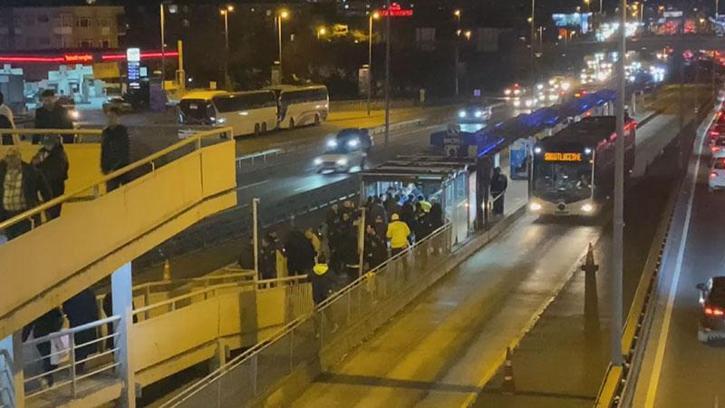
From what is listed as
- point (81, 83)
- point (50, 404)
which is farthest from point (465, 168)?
point (81, 83)

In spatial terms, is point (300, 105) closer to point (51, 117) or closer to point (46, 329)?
point (51, 117)

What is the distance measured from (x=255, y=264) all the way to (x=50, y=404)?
7661mm

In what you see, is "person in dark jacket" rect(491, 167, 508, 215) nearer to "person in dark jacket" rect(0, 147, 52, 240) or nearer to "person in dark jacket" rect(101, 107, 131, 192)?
"person in dark jacket" rect(101, 107, 131, 192)

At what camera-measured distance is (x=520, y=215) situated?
39.1 meters

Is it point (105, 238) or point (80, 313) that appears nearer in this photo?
point (105, 238)

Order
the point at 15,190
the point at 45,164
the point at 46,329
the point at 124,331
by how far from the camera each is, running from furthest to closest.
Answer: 1. the point at 124,331
2. the point at 46,329
3. the point at 45,164
4. the point at 15,190

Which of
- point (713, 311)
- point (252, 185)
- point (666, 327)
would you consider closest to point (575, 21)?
point (252, 185)

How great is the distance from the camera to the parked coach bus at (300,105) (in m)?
64.9

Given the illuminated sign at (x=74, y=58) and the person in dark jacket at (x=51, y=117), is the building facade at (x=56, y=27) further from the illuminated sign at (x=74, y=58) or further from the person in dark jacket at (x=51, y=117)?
the person in dark jacket at (x=51, y=117)

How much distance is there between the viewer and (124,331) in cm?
1355

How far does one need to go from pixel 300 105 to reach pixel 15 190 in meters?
55.4

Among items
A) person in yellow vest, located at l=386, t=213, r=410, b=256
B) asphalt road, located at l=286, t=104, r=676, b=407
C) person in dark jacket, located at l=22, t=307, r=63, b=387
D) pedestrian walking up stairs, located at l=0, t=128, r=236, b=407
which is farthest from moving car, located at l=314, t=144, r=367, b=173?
person in dark jacket, located at l=22, t=307, r=63, b=387

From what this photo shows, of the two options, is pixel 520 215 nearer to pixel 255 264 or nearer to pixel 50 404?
pixel 255 264

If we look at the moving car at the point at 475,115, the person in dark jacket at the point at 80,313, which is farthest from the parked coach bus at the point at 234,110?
the person in dark jacket at the point at 80,313
